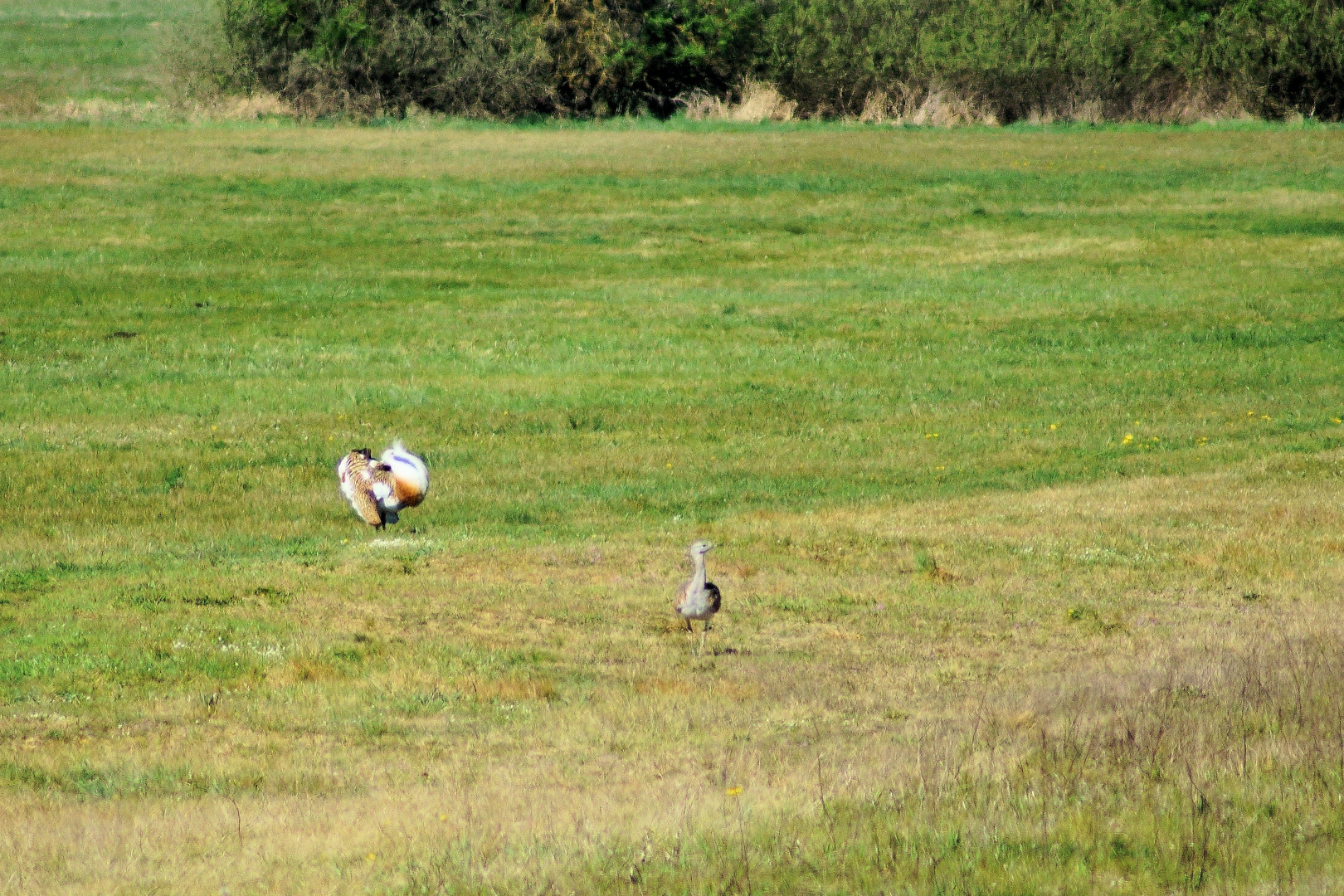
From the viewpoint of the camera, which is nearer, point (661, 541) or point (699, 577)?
point (699, 577)

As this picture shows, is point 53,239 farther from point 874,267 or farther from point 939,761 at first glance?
point 939,761

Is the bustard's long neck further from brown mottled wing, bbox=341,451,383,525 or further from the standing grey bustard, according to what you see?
brown mottled wing, bbox=341,451,383,525

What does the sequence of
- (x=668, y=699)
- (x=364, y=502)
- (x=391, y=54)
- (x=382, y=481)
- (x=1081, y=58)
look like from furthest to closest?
(x=1081, y=58) < (x=391, y=54) < (x=364, y=502) < (x=382, y=481) < (x=668, y=699)

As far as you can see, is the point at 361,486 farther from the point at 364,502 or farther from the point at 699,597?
the point at 699,597

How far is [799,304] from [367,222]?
41.4ft

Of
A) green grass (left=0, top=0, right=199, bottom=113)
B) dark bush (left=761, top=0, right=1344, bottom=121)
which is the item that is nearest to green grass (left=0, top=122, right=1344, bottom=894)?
dark bush (left=761, top=0, right=1344, bottom=121)

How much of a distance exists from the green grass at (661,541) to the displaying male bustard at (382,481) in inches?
15.8

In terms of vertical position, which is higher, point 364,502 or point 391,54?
point 391,54

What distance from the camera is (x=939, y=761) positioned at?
24.6 feet

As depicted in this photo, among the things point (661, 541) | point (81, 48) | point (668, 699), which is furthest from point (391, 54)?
point (668, 699)

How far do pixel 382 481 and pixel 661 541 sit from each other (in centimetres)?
258

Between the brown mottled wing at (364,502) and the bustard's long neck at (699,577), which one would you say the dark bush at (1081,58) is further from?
the bustard's long neck at (699,577)

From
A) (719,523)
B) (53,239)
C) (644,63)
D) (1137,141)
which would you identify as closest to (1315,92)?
(1137,141)

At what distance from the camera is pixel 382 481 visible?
46.1ft
